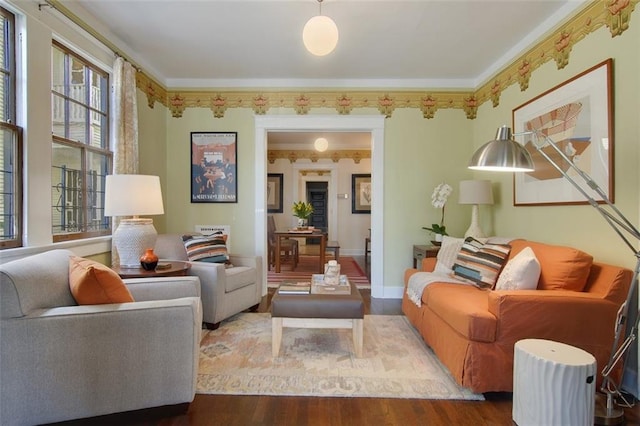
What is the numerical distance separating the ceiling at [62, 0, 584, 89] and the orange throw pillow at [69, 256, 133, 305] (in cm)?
214

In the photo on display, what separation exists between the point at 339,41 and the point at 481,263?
236 centimetres

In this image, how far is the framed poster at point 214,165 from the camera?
420 cm

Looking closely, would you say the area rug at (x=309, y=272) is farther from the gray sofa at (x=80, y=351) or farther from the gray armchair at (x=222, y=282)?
the gray sofa at (x=80, y=351)

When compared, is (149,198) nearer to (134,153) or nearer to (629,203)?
(134,153)

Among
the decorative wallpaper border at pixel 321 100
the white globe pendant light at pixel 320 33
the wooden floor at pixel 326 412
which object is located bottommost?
the wooden floor at pixel 326 412

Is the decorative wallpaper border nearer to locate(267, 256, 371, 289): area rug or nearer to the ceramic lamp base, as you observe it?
the ceramic lamp base

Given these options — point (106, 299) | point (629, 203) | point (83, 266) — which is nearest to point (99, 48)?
point (83, 266)

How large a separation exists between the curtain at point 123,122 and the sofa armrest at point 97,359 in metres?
1.50

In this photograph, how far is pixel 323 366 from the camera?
2.33 meters

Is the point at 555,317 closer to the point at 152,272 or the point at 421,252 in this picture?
the point at 421,252

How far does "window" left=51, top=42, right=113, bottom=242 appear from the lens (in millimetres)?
2531

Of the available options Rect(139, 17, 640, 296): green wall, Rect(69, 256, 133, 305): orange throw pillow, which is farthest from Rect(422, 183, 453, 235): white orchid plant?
Rect(69, 256, 133, 305): orange throw pillow

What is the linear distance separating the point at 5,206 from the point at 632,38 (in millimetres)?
4059

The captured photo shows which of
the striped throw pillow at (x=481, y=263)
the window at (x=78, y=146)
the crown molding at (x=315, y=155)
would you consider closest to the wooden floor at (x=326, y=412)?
the striped throw pillow at (x=481, y=263)
